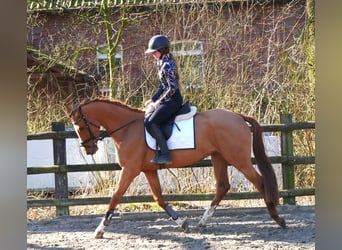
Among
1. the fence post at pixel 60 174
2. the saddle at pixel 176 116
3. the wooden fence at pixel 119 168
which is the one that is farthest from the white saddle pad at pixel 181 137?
the fence post at pixel 60 174

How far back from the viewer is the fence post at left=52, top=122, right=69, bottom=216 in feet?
14.1

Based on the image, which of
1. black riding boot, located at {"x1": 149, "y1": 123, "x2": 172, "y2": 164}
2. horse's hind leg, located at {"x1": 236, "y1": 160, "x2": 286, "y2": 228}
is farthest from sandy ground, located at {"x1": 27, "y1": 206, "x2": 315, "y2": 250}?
black riding boot, located at {"x1": 149, "y1": 123, "x2": 172, "y2": 164}

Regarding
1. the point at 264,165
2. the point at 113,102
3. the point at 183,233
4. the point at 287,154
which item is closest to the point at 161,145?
the point at 113,102

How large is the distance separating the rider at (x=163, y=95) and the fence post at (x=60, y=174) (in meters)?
1.01

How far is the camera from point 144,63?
3.85 metres

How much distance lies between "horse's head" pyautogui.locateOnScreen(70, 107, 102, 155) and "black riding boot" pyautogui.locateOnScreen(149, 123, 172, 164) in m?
0.45

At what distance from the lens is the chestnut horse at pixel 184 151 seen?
3719 millimetres

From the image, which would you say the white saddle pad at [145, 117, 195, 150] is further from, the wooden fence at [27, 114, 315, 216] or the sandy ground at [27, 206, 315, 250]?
the sandy ground at [27, 206, 315, 250]

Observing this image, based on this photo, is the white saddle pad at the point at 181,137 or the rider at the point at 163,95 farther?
the white saddle pad at the point at 181,137

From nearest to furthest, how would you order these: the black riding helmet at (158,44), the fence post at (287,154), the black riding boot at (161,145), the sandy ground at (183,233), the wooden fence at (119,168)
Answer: the black riding helmet at (158,44) < the sandy ground at (183,233) < the black riding boot at (161,145) < the wooden fence at (119,168) < the fence post at (287,154)

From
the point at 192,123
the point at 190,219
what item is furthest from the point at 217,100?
the point at 190,219

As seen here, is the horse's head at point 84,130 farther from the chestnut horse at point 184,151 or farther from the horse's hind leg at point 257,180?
the horse's hind leg at point 257,180
